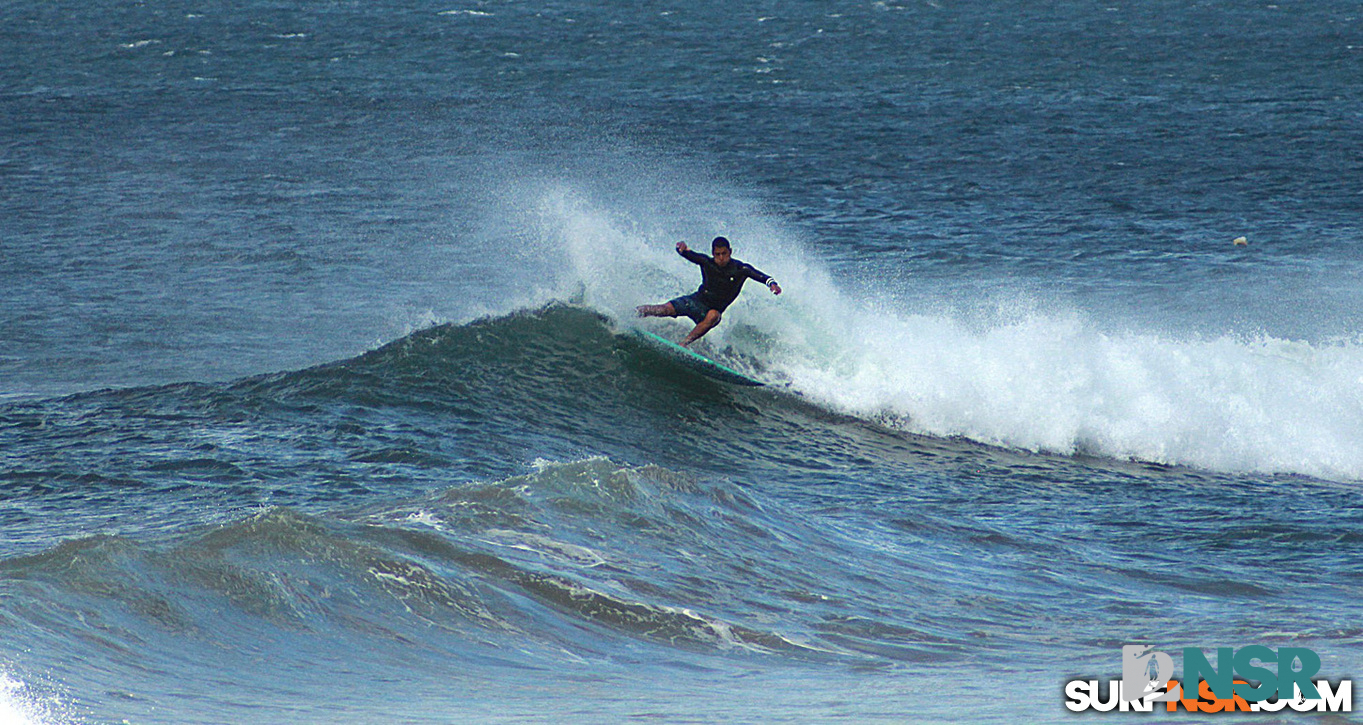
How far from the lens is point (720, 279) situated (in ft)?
56.3

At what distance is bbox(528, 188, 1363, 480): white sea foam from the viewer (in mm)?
16281

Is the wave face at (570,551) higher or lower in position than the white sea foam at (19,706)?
higher

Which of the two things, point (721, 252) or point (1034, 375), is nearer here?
point (721, 252)

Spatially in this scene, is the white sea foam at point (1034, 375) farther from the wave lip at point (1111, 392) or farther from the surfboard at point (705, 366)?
the surfboard at point (705, 366)

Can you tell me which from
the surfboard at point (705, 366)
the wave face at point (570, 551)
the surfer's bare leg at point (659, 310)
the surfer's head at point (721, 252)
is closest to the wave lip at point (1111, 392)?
the wave face at point (570, 551)

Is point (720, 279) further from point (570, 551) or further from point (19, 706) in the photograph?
point (19, 706)

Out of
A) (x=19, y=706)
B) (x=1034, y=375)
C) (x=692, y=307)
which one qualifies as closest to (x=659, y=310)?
(x=692, y=307)

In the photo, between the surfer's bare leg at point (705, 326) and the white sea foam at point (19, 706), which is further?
the surfer's bare leg at point (705, 326)

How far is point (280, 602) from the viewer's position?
32.0ft

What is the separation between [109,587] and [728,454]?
7473 millimetres

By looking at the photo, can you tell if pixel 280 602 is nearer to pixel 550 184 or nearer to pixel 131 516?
pixel 131 516

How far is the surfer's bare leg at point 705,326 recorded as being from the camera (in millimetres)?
17328

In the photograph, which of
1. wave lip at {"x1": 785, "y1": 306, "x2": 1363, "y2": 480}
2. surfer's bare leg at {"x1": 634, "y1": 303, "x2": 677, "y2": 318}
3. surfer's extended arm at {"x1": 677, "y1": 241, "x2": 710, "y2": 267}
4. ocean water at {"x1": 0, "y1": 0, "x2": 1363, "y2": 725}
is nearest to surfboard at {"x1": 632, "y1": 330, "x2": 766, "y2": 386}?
ocean water at {"x1": 0, "y1": 0, "x2": 1363, "y2": 725}

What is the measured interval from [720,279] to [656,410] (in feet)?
5.95
